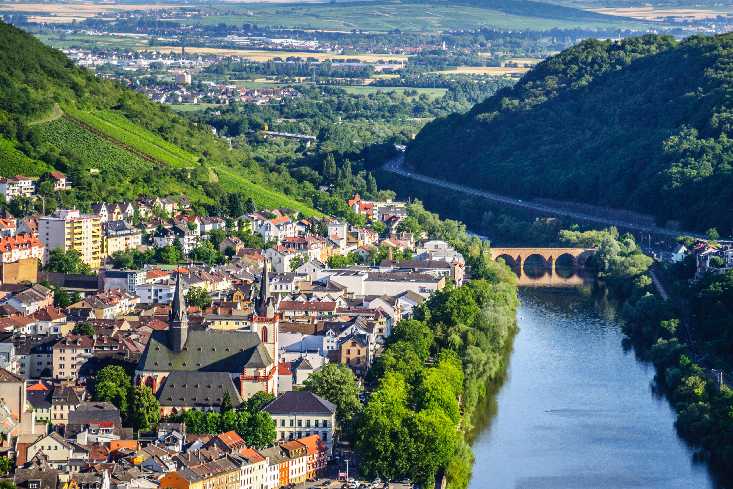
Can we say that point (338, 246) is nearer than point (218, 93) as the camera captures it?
Yes

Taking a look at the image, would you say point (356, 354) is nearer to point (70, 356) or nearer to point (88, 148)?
point (70, 356)

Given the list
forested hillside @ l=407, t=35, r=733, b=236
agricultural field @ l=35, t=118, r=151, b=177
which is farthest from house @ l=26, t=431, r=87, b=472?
forested hillside @ l=407, t=35, r=733, b=236

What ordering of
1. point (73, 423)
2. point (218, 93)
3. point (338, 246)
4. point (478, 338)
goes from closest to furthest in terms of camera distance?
point (73, 423) < point (478, 338) < point (338, 246) < point (218, 93)

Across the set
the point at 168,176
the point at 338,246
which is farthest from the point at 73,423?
the point at 168,176

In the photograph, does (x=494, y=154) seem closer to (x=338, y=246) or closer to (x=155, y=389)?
(x=338, y=246)

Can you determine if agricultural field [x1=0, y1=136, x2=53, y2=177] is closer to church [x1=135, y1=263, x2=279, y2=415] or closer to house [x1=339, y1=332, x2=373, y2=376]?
house [x1=339, y1=332, x2=373, y2=376]

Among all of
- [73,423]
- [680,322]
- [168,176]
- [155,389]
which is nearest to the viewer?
[73,423]
